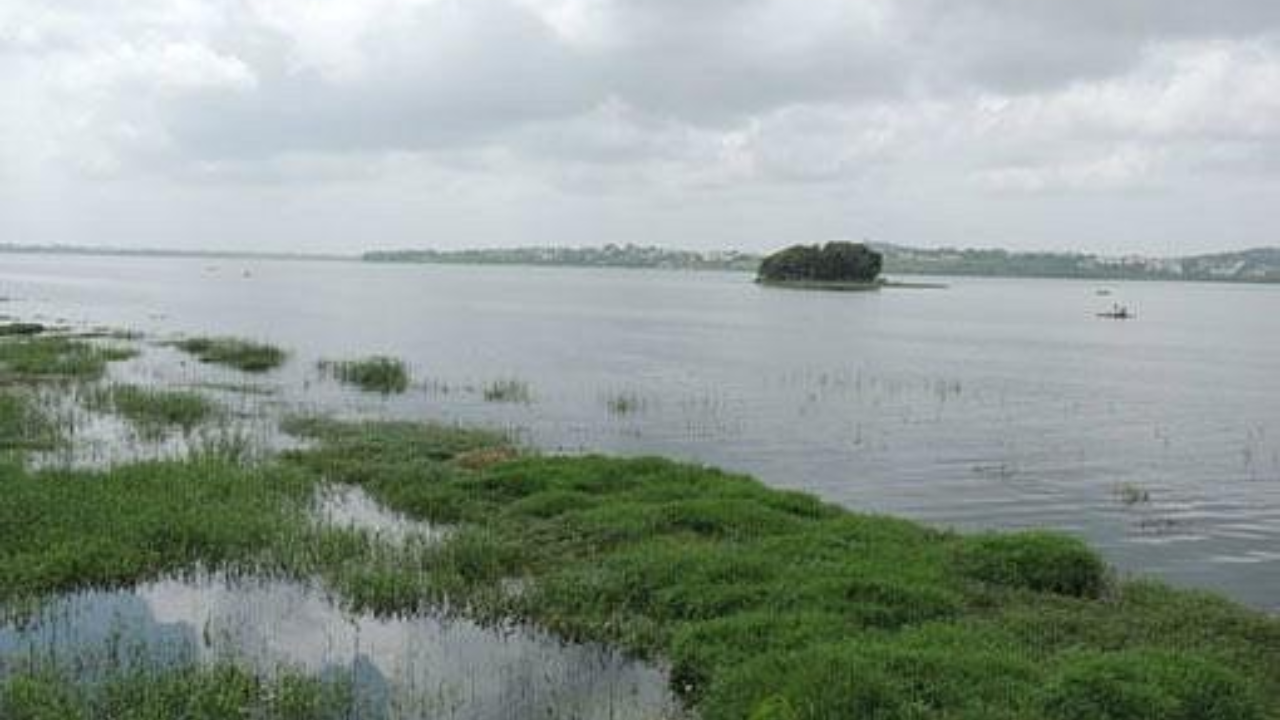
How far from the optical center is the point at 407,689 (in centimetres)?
1358

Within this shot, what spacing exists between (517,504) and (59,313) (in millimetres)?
84481

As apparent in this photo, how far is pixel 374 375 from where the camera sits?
49438 millimetres

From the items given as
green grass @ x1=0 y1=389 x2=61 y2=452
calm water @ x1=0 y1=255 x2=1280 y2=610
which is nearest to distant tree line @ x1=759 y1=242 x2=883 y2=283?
calm water @ x1=0 y1=255 x2=1280 y2=610

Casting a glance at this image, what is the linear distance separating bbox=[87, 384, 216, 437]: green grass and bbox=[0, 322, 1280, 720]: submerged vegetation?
693 cm

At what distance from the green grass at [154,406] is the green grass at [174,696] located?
788 inches

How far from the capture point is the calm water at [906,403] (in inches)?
1095

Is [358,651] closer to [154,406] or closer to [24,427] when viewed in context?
[24,427]

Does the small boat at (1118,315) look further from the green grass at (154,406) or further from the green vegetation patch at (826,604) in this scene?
the green vegetation patch at (826,604)

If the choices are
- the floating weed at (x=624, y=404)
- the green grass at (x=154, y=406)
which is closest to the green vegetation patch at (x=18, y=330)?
the green grass at (x=154, y=406)

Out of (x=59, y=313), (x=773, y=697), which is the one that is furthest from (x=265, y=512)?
(x=59, y=313)

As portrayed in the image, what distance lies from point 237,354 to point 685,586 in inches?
1781

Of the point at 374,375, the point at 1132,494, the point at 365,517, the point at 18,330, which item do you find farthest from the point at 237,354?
the point at 1132,494

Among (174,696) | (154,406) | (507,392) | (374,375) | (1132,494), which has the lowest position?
(507,392)

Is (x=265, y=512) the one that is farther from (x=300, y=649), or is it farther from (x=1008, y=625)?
(x=1008, y=625)
